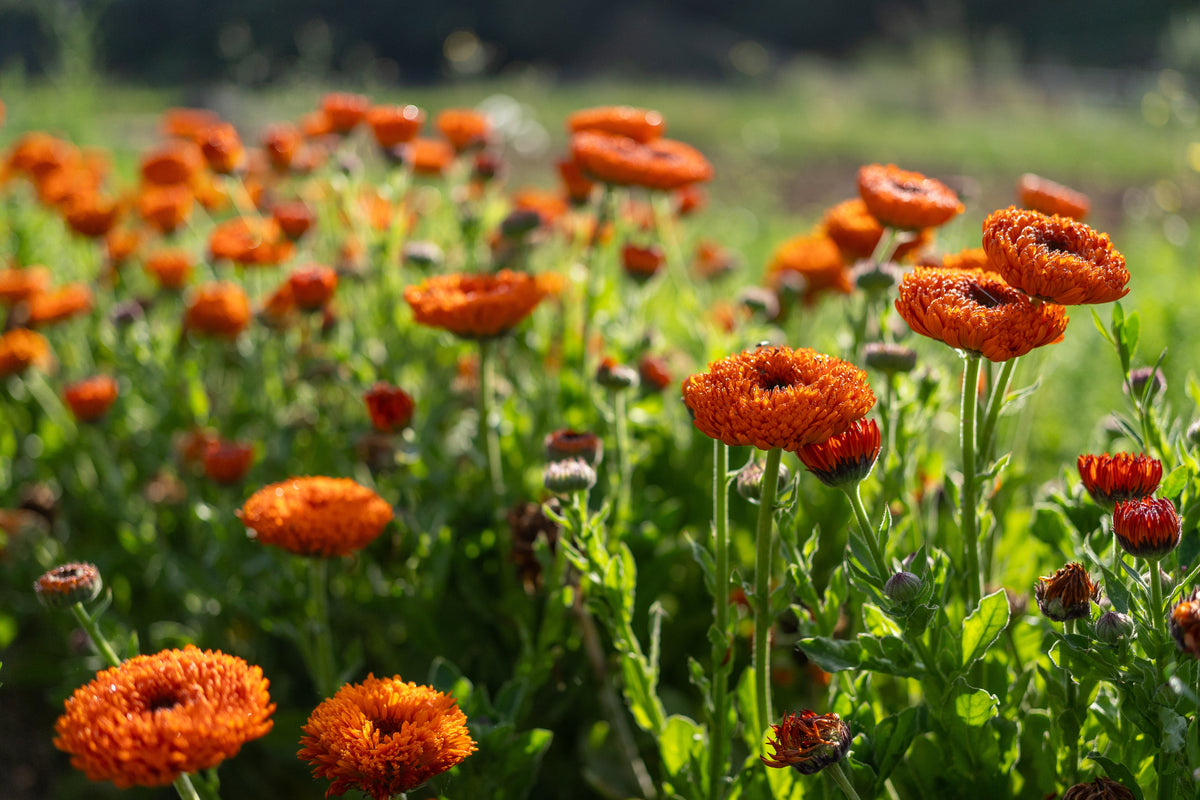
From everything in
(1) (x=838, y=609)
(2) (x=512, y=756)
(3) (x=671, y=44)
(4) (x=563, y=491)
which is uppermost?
(4) (x=563, y=491)

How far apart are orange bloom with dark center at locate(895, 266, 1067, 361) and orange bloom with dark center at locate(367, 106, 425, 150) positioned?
6.16 feet

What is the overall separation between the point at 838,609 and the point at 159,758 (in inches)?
36.2

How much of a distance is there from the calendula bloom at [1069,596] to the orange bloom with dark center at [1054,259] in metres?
0.33

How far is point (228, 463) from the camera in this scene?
7.27ft

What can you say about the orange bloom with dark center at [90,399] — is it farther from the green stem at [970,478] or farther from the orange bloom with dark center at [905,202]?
the green stem at [970,478]

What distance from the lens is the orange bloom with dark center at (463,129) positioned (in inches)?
120

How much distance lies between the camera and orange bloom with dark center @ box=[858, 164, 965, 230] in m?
1.70

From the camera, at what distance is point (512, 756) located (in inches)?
60.2

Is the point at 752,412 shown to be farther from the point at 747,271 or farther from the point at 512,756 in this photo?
the point at 747,271

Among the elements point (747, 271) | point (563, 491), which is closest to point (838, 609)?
point (563, 491)

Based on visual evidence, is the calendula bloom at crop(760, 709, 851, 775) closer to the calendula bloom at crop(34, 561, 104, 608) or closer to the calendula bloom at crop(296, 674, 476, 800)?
the calendula bloom at crop(296, 674, 476, 800)

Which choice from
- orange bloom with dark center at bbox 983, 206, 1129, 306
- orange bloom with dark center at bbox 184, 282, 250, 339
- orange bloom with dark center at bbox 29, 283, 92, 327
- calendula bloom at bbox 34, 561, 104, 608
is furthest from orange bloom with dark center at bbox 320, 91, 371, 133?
orange bloom with dark center at bbox 983, 206, 1129, 306

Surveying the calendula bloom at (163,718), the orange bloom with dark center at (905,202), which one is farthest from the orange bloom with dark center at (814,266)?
the calendula bloom at (163,718)

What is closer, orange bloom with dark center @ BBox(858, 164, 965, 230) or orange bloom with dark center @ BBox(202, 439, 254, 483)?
orange bloom with dark center @ BBox(858, 164, 965, 230)
